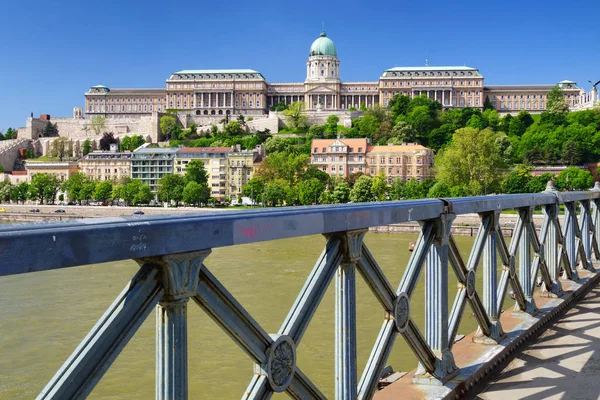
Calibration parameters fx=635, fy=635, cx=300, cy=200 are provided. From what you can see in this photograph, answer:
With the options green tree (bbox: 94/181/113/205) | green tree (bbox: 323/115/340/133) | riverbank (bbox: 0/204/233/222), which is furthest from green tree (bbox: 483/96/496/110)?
riverbank (bbox: 0/204/233/222)

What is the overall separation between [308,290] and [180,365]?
2.19 ft

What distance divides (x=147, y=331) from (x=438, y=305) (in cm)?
906

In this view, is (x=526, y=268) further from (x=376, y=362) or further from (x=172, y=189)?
(x=172, y=189)

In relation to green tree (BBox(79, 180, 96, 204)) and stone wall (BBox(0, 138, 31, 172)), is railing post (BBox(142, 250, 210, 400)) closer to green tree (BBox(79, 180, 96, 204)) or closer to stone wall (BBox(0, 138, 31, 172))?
green tree (BBox(79, 180, 96, 204))

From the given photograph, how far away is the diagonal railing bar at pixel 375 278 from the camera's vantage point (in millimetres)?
2697

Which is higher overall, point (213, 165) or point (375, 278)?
point (213, 165)

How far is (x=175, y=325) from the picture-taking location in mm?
1821

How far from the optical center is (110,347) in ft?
5.42

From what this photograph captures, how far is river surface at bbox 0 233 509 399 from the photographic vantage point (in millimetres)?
8883

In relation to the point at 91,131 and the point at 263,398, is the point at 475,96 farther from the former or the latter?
the point at 263,398

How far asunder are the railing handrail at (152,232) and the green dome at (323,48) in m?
97.7

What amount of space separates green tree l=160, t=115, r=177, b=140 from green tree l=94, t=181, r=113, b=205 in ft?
88.0

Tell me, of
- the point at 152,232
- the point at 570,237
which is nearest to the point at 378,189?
the point at 570,237

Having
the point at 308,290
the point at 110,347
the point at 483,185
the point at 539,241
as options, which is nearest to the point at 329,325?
the point at 539,241
